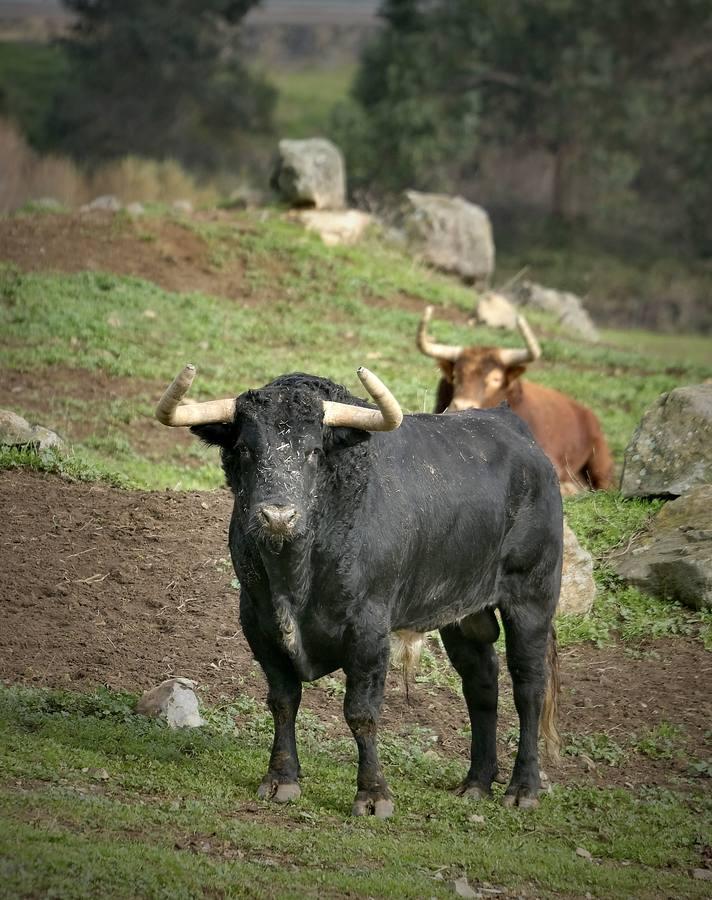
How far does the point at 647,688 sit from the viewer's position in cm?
948

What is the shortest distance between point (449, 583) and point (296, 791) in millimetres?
1360

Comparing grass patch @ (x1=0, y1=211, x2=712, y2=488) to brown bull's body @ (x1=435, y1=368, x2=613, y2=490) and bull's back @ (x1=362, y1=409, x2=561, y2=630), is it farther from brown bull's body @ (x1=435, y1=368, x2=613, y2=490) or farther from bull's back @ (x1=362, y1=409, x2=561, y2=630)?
bull's back @ (x1=362, y1=409, x2=561, y2=630)

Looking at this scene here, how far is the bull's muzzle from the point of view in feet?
20.5

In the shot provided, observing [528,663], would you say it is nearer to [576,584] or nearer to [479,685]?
[479,685]

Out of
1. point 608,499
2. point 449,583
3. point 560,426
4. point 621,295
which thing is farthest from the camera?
point 621,295

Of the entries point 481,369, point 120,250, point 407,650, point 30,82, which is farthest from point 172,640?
point 30,82

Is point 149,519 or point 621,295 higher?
point 149,519

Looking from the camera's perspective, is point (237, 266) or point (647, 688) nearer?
point (647, 688)

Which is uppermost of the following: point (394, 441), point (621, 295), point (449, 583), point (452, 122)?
point (394, 441)

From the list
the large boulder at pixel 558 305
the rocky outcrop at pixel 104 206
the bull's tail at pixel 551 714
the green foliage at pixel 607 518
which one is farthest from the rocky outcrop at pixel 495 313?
the bull's tail at pixel 551 714

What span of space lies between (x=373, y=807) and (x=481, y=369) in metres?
8.02

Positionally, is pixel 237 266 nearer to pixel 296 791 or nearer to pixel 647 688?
pixel 647 688

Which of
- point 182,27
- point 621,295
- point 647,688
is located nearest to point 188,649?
point 647,688

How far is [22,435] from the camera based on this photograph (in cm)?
1139
